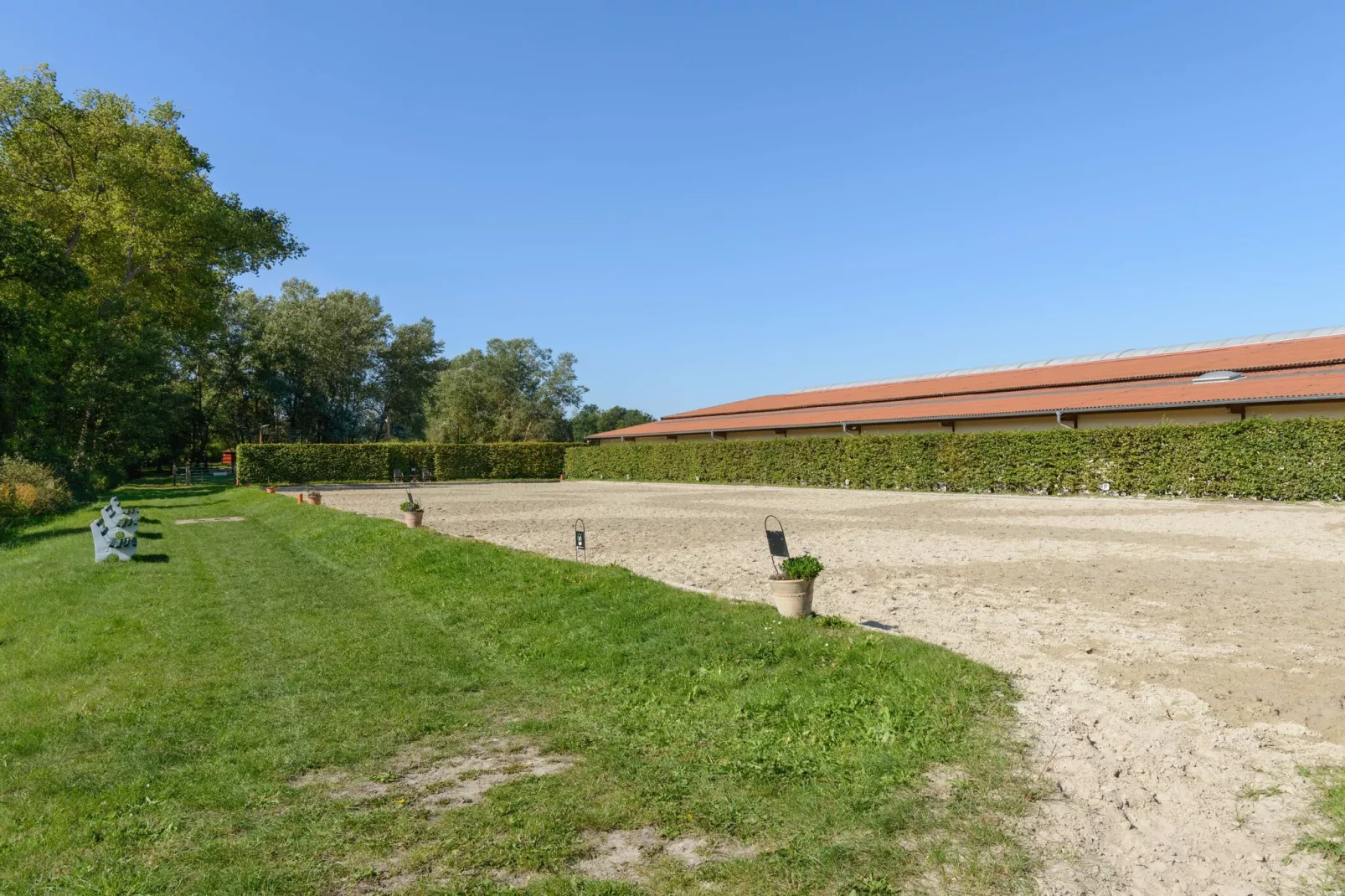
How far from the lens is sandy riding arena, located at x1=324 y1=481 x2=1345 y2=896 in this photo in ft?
11.0

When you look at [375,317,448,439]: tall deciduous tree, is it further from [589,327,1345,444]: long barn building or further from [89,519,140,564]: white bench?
[89,519,140,564]: white bench

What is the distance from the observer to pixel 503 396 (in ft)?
232

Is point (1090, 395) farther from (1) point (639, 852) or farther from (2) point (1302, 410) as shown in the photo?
(1) point (639, 852)

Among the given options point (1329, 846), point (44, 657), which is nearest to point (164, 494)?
point (44, 657)

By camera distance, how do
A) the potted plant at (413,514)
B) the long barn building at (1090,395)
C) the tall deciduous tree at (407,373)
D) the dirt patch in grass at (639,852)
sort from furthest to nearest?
the tall deciduous tree at (407,373), the long barn building at (1090,395), the potted plant at (413,514), the dirt patch in grass at (639,852)

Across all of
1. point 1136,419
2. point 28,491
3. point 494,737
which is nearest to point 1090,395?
point 1136,419

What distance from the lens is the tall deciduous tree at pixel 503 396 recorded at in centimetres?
6762

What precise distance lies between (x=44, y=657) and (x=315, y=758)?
4111 millimetres

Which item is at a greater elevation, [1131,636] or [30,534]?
[30,534]

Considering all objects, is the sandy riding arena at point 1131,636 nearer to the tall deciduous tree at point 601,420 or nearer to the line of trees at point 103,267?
the line of trees at point 103,267

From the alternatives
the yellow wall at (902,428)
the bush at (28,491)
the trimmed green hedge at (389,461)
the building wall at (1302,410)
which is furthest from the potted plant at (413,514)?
the trimmed green hedge at (389,461)

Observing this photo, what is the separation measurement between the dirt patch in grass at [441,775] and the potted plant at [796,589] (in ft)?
9.63

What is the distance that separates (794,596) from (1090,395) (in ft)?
97.7

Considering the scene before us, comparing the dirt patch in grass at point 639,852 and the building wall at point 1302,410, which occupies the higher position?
the building wall at point 1302,410
